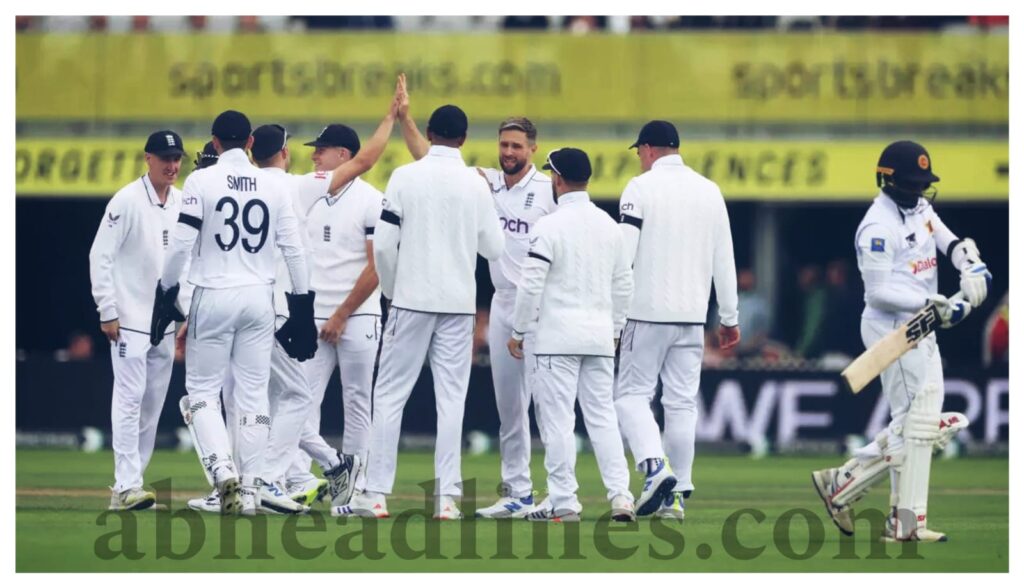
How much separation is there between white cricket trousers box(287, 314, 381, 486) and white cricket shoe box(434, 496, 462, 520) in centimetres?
124

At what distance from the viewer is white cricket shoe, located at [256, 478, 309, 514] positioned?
12016 millimetres

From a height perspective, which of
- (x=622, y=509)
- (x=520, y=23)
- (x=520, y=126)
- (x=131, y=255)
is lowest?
(x=622, y=509)

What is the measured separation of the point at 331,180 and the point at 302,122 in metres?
11.9

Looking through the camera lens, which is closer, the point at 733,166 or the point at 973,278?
the point at 973,278

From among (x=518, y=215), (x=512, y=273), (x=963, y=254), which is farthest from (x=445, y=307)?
(x=963, y=254)

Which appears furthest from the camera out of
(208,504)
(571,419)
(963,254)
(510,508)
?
(510,508)

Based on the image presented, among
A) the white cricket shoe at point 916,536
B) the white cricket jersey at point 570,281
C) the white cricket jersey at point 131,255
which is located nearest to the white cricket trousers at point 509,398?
the white cricket jersey at point 570,281

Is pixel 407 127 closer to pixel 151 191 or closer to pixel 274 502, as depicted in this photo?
pixel 151 191

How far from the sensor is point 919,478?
36.1ft

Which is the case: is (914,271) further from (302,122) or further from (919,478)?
(302,122)

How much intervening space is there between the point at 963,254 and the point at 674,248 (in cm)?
205

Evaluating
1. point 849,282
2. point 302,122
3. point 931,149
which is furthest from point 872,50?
point 302,122

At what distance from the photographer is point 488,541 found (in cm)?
1070

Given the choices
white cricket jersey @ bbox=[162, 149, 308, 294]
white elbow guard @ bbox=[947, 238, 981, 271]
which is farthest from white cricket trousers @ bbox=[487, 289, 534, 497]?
white elbow guard @ bbox=[947, 238, 981, 271]
